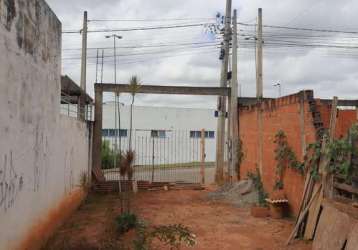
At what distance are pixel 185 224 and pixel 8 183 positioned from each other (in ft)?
15.8

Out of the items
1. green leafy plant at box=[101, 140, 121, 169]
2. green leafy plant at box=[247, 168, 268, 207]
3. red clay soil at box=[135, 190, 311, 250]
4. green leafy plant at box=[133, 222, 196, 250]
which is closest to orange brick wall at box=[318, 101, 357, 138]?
red clay soil at box=[135, 190, 311, 250]

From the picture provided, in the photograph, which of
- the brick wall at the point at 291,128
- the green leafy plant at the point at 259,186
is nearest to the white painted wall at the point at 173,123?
the green leafy plant at the point at 259,186

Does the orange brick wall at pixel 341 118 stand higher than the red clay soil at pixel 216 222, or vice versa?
the orange brick wall at pixel 341 118

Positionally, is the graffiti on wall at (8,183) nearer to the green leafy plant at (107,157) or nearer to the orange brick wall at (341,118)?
the orange brick wall at (341,118)

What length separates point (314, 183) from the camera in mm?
7875

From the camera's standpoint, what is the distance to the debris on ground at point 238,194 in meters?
11.7

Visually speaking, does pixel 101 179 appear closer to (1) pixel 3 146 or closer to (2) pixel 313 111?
(2) pixel 313 111

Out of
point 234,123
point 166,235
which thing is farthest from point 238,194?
point 166,235

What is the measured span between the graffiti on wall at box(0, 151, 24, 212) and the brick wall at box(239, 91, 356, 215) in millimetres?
5918

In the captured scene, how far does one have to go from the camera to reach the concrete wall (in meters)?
4.93

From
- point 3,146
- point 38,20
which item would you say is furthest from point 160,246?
point 38,20

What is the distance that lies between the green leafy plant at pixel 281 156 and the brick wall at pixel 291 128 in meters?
0.14

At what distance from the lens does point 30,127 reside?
5992mm

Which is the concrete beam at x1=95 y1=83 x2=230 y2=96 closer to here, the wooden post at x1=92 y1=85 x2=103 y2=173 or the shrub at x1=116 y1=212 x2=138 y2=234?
the wooden post at x1=92 y1=85 x2=103 y2=173
